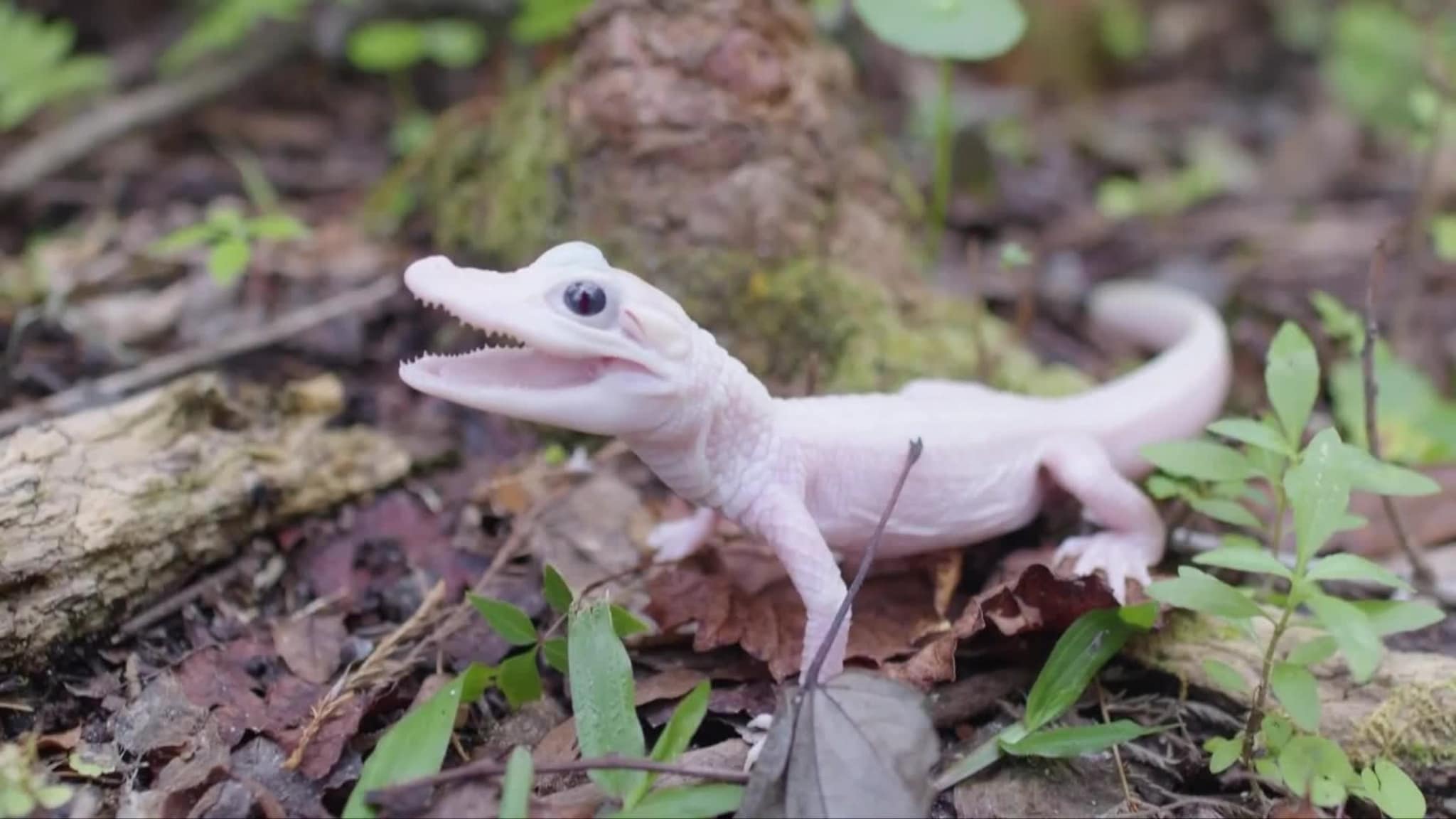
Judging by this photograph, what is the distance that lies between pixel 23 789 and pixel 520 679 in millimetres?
1040

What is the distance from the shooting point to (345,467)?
3715 millimetres

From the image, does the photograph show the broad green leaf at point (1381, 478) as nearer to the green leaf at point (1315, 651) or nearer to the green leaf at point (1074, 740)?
the green leaf at point (1315, 651)

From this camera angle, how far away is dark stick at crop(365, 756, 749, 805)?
2.37m

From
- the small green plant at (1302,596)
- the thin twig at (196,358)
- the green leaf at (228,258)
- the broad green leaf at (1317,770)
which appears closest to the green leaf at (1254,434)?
the small green plant at (1302,596)

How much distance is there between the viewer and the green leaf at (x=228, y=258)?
Answer: 12.2 ft

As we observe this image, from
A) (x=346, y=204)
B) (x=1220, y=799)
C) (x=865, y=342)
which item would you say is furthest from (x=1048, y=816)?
(x=346, y=204)

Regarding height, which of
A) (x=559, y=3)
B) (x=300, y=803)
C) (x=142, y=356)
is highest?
(x=559, y=3)

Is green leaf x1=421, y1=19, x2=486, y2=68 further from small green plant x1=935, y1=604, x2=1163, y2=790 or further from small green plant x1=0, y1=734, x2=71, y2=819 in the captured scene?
small green plant x1=935, y1=604, x2=1163, y2=790

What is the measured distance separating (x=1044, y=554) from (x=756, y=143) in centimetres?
179

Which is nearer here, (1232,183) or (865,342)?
(865,342)

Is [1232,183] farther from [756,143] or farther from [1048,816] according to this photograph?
[1048,816]

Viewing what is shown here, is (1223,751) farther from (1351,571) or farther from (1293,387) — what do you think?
(1293,387)

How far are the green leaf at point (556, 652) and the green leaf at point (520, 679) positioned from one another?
3cm

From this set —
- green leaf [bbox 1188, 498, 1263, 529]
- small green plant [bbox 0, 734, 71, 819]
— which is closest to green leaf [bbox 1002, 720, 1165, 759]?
green leaf [bbox 1188, 498, 1263, 529]
